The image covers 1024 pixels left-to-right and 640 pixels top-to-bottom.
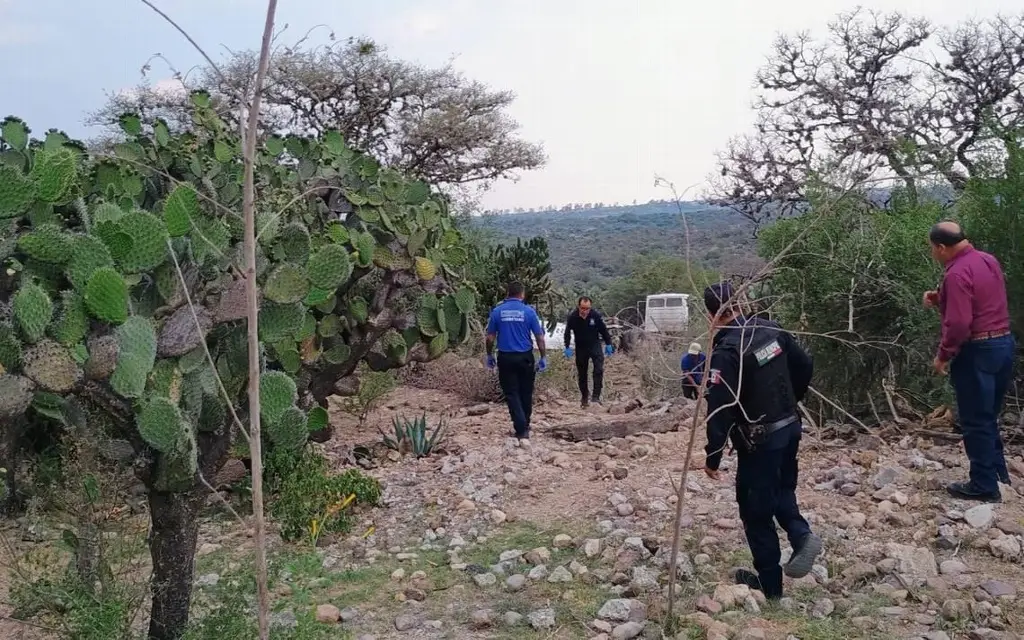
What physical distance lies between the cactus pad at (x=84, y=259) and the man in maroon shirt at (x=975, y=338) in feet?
13.7

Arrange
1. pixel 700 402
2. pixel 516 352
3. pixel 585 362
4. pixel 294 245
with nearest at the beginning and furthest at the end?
pixel 700 402 < pixel 294 245 < pixel 516 352 < pixel 585 362

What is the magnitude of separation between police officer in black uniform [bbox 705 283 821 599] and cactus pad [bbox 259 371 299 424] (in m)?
1.81

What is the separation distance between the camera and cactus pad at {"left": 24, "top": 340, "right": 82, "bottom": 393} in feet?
10.5

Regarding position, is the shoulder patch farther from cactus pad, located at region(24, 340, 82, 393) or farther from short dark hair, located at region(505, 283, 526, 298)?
short dark hair, located at region(505, 283, 526, 298)

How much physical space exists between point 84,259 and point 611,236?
1874 inches

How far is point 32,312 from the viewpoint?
127 inches

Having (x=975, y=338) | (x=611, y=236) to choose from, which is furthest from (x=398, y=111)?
(x=611, y=236)

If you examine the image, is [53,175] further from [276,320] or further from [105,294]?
[276,320]

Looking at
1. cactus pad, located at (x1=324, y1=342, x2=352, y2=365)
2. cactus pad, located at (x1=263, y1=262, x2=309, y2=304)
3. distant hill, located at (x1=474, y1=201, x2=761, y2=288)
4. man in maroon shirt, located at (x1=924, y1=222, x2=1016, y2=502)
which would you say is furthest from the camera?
distant hill, located at (x1=474, y1=201, x2=761, y2=288)

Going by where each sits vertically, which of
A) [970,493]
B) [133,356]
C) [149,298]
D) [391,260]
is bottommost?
[970,493]

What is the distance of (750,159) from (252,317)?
57.4ft

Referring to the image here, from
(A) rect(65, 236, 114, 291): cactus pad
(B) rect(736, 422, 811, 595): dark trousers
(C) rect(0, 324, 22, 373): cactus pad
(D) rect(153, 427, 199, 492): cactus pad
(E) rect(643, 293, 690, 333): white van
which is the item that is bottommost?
(B) rect(736, 422, 811, 595): dark trousers

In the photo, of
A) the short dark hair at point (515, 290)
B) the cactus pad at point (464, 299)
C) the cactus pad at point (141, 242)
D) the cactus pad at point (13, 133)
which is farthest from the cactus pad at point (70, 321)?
the short dark hair at point (515, 290)

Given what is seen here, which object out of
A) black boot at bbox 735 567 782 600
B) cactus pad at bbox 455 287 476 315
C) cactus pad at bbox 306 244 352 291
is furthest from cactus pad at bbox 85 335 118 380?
cactus pad at bbox 455 287 476 315
